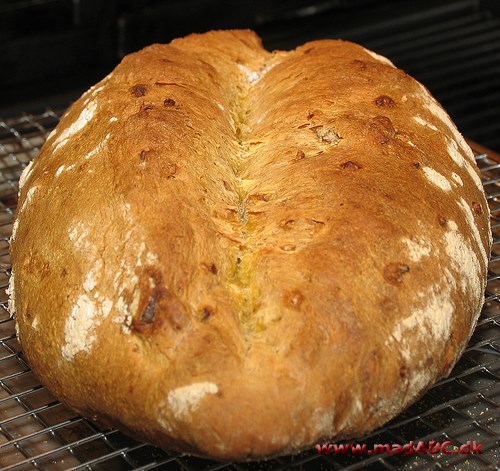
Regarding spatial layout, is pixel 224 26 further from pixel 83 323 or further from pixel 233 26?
pixel 83 323

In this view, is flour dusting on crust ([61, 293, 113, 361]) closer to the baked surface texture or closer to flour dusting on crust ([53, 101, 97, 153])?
the baked surface texture

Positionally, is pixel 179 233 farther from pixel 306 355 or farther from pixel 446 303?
pixel 446 303

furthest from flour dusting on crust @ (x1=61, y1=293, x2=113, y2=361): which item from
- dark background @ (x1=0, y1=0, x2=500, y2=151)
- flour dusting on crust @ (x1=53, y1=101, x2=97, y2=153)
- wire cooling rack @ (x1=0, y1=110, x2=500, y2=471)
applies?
dark background @ (x1=0, y1=0, x2=500, y2=151)

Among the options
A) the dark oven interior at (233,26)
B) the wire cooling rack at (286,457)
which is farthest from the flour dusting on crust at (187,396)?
the dark oven interior at (233,26)

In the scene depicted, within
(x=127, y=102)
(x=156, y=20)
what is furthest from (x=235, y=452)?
(x=156, y=20)

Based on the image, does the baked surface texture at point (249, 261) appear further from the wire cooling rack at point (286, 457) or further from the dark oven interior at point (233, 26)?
the dark oven interior at point (233, 26)
